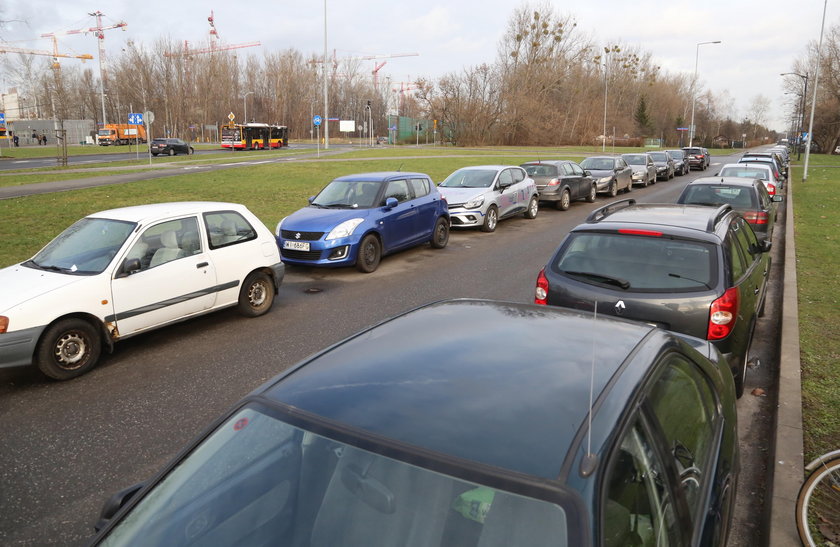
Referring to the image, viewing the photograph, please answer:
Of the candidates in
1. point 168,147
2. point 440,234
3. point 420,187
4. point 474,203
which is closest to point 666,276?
point 420,187

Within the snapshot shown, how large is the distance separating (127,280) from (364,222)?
5019 mm

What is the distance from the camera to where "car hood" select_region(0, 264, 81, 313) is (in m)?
5.74

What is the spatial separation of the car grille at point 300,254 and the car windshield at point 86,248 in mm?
3846

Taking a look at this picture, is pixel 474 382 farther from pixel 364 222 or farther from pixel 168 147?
pixel 168 147

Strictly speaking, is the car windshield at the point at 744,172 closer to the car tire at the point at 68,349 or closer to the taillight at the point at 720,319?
the taillight at the point at 720,319

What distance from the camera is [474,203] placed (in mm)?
15461

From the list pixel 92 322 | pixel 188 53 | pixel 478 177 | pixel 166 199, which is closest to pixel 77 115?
pixel 188 53

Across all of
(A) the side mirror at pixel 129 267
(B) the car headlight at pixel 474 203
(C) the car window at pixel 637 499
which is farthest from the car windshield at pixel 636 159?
(C) the car window at pixel 637 499

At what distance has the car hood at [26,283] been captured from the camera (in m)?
5.74

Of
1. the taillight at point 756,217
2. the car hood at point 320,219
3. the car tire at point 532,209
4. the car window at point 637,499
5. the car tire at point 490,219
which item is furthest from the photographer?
the car tire at point 532,209

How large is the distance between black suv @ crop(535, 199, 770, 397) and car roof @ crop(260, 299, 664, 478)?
2.24 m

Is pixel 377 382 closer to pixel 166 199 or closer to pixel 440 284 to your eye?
pixel 440 284

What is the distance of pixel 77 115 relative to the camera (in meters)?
101

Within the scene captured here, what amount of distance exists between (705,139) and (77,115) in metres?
107
